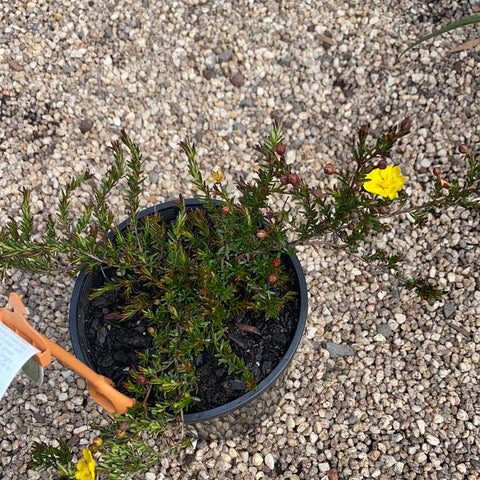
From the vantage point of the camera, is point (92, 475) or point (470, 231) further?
point (470, 231)

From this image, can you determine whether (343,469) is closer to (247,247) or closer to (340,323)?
(340,323)

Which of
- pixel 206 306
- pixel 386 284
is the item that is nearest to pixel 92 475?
pixel 206 306

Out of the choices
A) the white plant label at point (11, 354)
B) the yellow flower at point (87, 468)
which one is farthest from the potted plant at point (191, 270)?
the white plant label at point (11, 354)

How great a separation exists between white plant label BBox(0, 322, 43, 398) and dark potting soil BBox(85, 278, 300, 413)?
69cm

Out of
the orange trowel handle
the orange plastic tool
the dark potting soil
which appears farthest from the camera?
the dark potting soil

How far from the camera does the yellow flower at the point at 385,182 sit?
5.16 ft

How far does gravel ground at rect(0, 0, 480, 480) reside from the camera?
2.27 meters

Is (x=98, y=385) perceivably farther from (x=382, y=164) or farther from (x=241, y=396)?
(x=382, y=164)

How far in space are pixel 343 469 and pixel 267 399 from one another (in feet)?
1.35

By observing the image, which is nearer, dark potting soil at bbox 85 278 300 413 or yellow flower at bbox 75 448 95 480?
yellow flower at bbox 75 448 95 480

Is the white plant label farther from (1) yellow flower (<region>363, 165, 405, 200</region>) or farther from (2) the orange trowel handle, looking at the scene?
(1) yellow flower (<region>363, 165, 405, 200</region>)

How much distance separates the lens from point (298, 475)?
223cm

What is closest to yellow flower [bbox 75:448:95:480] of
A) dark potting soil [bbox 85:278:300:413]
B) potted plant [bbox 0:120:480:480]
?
potted plant [bbox 0:120:480:480]

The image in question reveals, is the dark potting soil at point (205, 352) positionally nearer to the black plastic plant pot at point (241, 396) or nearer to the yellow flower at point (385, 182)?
the black plastic plant pot at point (241, 396)
